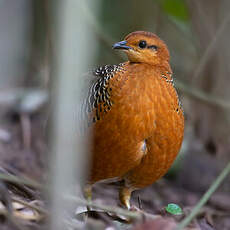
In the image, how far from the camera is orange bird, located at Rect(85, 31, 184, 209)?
120 inches

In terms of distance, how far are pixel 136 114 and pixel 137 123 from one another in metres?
0.06

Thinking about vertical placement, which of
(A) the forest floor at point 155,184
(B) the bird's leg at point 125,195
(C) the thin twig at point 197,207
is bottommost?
(A) the forest floor at point 155,184

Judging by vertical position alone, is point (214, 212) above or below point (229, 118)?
below

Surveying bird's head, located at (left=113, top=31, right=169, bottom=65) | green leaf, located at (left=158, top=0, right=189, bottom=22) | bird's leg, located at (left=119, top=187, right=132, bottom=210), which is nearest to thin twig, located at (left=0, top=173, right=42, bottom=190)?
bird's head, located at (left=113, top=31, right=169, bottom=65)

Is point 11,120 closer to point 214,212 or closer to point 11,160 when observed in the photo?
point 11,160

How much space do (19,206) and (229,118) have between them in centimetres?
322

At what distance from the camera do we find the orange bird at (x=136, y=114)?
3.05 metres

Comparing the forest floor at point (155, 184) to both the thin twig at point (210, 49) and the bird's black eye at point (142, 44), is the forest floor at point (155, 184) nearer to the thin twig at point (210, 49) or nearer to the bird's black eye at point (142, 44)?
the thin twig at point (210, 49)

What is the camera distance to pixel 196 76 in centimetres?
541

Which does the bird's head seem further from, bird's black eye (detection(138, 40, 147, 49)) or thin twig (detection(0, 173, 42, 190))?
thin twig (detection(0, 173, 42, 190))


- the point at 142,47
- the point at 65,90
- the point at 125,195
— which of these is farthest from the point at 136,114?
the point at 65,90

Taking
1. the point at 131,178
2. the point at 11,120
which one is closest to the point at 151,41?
the point at 131,178

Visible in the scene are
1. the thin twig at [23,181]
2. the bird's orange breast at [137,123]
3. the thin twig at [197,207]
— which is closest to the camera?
the thin twig at [23,181]

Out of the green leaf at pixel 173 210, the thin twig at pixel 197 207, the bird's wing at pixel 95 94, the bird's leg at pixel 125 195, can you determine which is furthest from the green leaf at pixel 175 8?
the green leaf at pixel 173 210
